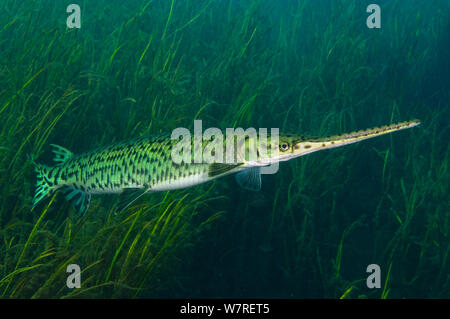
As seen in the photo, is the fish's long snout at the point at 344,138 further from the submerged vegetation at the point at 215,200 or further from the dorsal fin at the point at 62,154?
the dorsal fin at the point at 62,154

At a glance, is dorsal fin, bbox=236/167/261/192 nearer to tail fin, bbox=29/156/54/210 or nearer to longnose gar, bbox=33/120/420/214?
longnose gar, bbox=33/120/420/214

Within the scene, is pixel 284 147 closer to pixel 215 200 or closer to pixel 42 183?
pixel 215 200

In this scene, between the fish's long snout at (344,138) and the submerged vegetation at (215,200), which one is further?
the submerged vegetation at (215,200)

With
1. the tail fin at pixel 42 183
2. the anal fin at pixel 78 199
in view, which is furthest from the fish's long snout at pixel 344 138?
the tail fin at pixel 42 183

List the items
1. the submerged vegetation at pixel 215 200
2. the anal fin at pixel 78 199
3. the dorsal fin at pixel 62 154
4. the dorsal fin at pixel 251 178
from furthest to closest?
the dorsal fin at pixel 62 154 < the anal fin at pixel 78 199 < the dorsal fin at pixel 251 178 < the submerged vegetation at pixel 215 200

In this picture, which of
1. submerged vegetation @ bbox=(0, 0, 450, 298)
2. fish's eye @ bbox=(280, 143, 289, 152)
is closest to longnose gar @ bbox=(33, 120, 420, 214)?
fish's eye @ bbox=(280, 143, 289, 152)

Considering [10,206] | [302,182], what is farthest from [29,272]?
[302,182]

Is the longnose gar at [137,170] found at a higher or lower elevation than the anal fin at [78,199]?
higher
